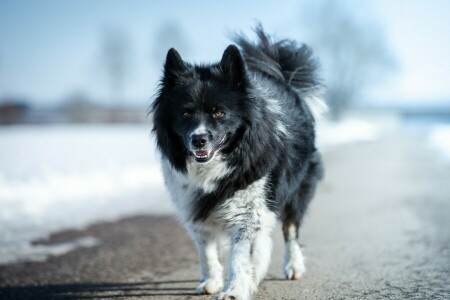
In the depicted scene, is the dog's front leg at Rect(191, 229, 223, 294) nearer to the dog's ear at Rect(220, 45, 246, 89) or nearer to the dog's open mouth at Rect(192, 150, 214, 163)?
the dog's open mouth at Rect(192, 150, 214, 163)

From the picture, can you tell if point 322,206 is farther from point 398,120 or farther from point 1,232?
point 398,120

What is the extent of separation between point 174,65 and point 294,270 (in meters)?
2.20

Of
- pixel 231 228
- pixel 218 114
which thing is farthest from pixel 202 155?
pixel 231 228

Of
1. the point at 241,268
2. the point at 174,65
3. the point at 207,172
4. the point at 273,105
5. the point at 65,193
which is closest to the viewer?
the point at 241,268

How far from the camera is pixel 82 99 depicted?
61.8 metres

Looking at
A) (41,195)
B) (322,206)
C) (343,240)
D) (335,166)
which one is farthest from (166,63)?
(335,166)

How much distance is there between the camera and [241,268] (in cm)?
368

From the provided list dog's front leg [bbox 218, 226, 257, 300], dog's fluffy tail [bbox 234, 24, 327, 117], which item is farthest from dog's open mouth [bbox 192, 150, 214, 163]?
dog's fluffy tail [bbox 234, 24, 327, 117]

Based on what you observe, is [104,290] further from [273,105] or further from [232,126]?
[273,105]

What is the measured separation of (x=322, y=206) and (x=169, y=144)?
4.87 metres

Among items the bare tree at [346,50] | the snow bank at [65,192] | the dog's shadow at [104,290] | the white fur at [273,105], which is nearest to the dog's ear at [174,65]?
the white fur at [273,105]

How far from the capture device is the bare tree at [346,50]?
4003 centimetres

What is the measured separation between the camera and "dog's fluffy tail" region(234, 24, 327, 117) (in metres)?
5.42

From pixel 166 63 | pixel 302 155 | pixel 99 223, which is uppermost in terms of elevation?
pixel 166 63
